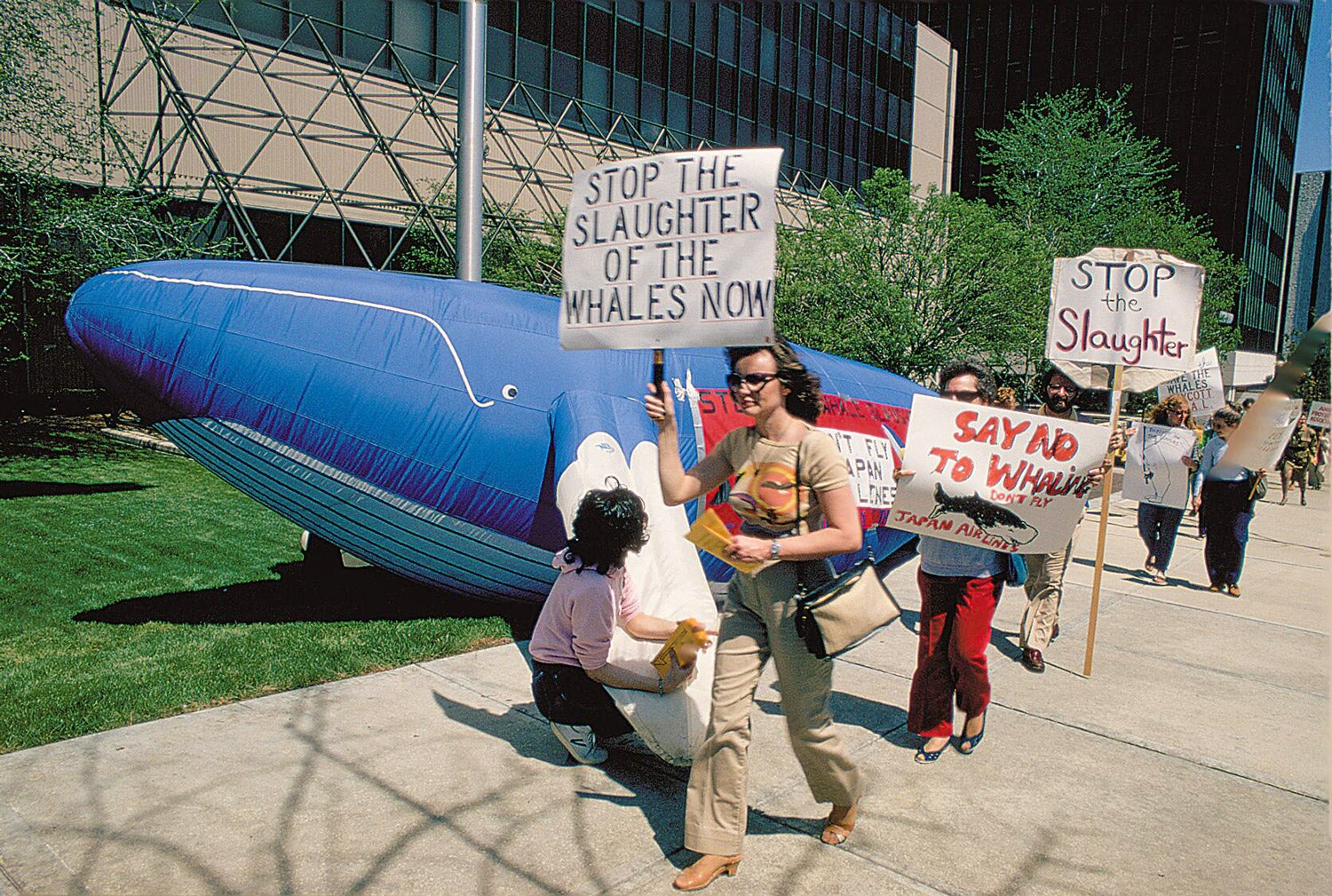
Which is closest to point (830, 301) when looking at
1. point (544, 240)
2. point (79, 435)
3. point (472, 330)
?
point (544, 240)

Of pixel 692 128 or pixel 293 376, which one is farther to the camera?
pixel 692 128

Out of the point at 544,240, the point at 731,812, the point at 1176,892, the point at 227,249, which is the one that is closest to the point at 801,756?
the point at 731,812

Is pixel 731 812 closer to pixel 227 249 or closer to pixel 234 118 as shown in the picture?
pixel 227 249

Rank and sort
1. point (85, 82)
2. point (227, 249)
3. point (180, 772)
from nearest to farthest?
1. point (180, 772)
2. point (227, 249)
3. point (85, 82)

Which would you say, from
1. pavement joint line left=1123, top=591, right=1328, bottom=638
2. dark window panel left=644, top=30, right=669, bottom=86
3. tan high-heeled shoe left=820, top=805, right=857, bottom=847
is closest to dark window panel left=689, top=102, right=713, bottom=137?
dark window panel left=644, top=30, right=669, bottom=86

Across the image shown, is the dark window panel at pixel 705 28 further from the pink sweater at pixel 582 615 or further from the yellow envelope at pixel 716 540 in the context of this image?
the yellow envelope at pixel 716 540

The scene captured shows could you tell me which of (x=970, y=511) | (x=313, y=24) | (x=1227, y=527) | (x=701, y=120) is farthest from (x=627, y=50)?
(x=970, y=511)

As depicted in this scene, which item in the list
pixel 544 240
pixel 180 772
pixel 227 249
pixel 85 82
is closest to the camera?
pixel 180 772

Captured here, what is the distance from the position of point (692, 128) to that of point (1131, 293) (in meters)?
22.4

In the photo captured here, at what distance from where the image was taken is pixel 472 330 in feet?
18.9

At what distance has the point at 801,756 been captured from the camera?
3.44m

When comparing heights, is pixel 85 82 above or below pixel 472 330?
above

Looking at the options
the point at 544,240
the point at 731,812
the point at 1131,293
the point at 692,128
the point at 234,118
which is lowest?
the point at 731,812

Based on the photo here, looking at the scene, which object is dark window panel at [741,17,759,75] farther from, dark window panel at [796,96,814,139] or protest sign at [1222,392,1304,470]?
protest sign at [1222,392,1304,470]
